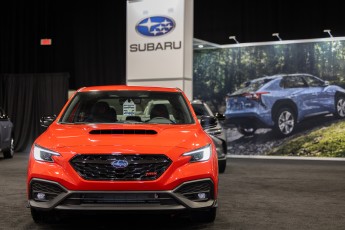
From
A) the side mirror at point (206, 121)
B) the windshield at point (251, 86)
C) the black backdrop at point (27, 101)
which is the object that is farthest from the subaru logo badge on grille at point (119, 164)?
the black backdrop at point (27, 101)

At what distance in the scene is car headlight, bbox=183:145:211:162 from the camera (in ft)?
16.5

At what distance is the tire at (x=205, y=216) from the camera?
5539mm

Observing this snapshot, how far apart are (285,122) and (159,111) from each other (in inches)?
389

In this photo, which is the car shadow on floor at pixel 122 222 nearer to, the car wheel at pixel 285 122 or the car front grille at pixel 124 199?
the car front grille at pixel 124 199

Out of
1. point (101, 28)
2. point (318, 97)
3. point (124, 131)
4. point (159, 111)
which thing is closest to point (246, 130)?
point (318, 97)

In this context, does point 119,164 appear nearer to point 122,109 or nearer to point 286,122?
point 122,109

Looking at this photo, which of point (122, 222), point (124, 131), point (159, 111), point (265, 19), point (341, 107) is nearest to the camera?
point (124, 131)

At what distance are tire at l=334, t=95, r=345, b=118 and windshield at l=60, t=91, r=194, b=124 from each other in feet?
31.0

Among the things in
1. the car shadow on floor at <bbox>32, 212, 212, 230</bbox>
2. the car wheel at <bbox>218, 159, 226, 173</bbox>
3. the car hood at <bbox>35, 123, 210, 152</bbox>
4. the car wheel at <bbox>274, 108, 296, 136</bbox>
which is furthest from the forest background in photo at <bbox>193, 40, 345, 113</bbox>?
the car hood at <bbox>35, 123, 210, 152</bbox>

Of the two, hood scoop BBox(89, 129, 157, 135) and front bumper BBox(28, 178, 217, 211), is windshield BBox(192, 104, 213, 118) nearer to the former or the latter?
hood scoop BBox(89, 129, 157, 135)

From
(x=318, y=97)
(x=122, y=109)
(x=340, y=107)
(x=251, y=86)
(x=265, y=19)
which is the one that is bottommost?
(x=340, y=107)

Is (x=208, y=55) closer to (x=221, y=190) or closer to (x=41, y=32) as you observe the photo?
(x=41, y=32)

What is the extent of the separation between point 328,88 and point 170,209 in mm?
11299

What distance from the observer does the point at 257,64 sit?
52.7 ft
